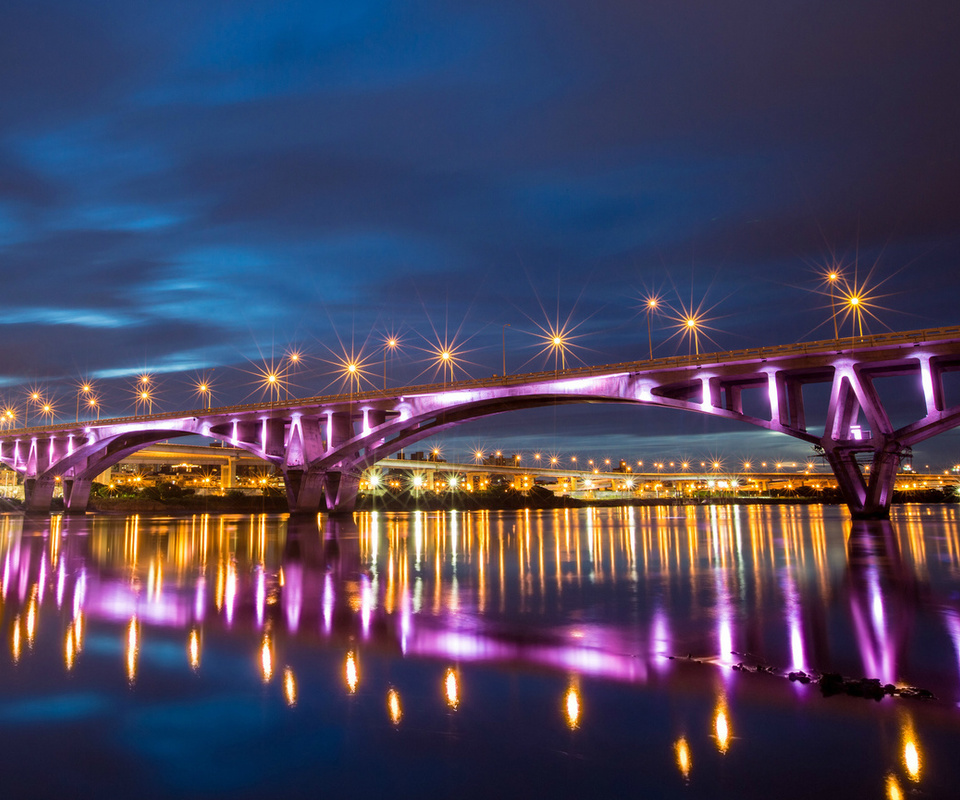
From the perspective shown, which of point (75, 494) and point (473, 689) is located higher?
point (75, 494)

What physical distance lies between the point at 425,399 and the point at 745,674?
59778 millimetres

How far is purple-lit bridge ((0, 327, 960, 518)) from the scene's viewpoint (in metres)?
44.6

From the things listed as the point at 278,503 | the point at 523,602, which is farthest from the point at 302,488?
the point at 523,602

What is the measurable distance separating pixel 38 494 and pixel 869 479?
10157 centimetres

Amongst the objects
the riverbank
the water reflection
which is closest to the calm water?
the water reflection

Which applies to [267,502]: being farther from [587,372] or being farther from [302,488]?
[587,372]

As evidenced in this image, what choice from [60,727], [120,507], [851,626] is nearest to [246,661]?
[60,727]

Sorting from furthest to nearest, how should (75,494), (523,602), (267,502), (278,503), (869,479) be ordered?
1. (267,502)
2. (278,503)
3. (75,494)
4. (869,479)
5. (523,602)

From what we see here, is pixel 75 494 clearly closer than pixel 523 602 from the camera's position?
No

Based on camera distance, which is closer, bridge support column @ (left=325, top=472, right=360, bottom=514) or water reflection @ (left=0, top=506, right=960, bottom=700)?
water reflection @ (left=0, top=506, right=960, bottom=700)

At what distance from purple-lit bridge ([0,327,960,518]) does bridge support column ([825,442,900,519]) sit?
81 mm

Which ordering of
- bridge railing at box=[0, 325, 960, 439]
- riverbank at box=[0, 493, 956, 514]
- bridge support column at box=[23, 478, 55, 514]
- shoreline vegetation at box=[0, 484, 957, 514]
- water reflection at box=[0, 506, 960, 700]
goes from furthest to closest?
1. shoreline vegetation at box=[0, 484, 957, 514]
2. riverbank at box=[0, 493, 956, 514]
3. bridge support column at box=[23, 478, 55, 514]
4. bridge railing at box=[0, 325, 960, 439]
5. water reflection at box=[0, 506, 960, 700]

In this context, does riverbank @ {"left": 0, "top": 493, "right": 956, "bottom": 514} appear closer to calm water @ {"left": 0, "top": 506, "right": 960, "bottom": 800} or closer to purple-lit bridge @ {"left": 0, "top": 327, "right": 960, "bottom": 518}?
purple-lit bridge @ {"left": 0, "top": 327, "right": 960, "bottom": 518}

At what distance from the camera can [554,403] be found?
66.4m
